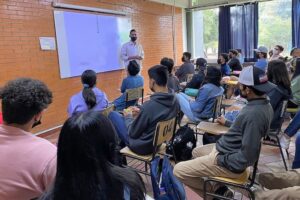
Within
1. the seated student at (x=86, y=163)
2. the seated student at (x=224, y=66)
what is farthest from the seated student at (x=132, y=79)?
the seated student at (x=86, y=163)

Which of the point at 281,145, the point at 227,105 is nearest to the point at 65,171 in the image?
the point at 281,145

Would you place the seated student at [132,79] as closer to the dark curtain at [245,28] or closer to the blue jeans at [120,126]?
the blue jeans at [120,126]

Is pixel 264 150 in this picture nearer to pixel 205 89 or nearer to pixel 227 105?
pixel 227 105

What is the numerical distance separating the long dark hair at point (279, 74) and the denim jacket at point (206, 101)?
1.85ft

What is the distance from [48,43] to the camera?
438 cm

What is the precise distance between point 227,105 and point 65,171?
3.10 meters

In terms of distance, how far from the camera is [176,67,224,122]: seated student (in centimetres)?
315

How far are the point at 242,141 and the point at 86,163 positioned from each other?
46.1 inches

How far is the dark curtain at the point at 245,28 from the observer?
303 inches

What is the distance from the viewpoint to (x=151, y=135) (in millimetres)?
2352

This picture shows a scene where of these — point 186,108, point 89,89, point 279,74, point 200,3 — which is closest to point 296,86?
point 279,74

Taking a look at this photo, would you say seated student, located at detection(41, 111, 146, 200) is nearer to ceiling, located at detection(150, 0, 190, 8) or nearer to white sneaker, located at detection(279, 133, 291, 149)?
white sneaker, located at detection(279, 133, 291, 149)

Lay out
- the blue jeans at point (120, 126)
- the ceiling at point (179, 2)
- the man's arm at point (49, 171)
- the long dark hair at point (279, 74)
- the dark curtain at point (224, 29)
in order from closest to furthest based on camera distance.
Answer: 1. the man's arm at point (49, 171)
2. the blue jeans at point (120, 126)
3. the long dark hair at point (279, 74)
4. the ceiling at point (179, 2)
5. the dark curtain at point (224, 29)

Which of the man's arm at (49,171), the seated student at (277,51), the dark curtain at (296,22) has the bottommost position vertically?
the man's arm at (49,171)
